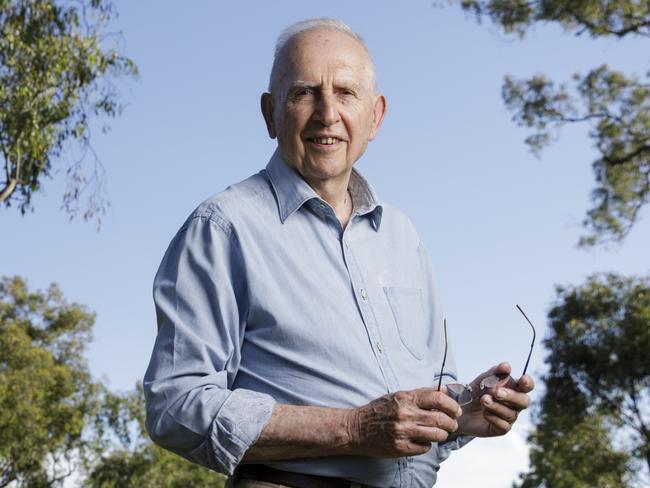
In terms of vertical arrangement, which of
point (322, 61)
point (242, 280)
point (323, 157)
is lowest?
point (242, 280)

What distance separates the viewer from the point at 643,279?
24.7m

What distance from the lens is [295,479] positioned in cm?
227

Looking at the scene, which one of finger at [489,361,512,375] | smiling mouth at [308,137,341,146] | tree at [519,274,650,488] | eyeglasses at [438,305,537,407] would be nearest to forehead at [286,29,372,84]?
smiling mouth at [308,137,341,146]

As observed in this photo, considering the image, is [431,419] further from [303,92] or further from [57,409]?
[57,409]

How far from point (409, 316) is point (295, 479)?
582mm

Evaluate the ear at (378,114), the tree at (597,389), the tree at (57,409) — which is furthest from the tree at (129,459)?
the ear at (378,114)

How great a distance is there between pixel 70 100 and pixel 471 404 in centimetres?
1328

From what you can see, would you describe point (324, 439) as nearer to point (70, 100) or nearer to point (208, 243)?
point (208, 243)

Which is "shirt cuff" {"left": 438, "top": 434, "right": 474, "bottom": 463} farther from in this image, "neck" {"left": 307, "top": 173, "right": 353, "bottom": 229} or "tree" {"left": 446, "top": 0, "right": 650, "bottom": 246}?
"tree" {"left": 446, "top": 0, "right": 650, "bottom": 246}

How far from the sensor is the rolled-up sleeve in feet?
7.15

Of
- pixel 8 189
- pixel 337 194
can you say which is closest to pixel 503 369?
pixel 337 194

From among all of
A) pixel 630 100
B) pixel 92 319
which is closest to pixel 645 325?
pixel 630 100

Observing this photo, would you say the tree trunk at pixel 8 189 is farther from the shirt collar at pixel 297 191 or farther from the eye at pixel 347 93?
the eye at pixel 347 93

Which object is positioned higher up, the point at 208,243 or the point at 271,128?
the point at 271,128
